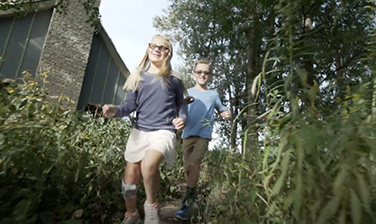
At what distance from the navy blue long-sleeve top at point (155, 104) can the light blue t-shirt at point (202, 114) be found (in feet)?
2.60

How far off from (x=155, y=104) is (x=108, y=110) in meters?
0.42

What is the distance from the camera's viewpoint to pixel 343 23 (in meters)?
8.73

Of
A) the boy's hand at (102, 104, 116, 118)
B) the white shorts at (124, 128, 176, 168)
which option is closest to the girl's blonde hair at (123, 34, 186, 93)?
the boy's hand at (102, 104, 116, 118)

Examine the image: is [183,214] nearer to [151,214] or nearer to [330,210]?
[151,214]

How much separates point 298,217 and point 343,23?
9105 mm

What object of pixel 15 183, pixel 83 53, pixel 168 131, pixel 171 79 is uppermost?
pixel 83 53

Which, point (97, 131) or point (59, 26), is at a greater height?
point (59, 26)

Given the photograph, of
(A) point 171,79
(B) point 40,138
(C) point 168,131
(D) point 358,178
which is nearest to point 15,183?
(B) point 40,138

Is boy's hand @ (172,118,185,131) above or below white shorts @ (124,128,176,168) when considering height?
above

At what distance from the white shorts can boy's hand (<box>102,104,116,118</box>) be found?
29 cm

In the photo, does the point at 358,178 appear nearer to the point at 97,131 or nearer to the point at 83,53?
the point at 97,131

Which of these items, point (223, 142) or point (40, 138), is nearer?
point (40, 138)

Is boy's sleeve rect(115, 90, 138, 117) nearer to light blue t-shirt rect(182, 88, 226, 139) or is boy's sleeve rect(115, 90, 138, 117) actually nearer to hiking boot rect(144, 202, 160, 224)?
hiking boot rect(144, 202, 160, 224)

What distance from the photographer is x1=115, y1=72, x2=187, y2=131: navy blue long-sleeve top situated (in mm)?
2586
